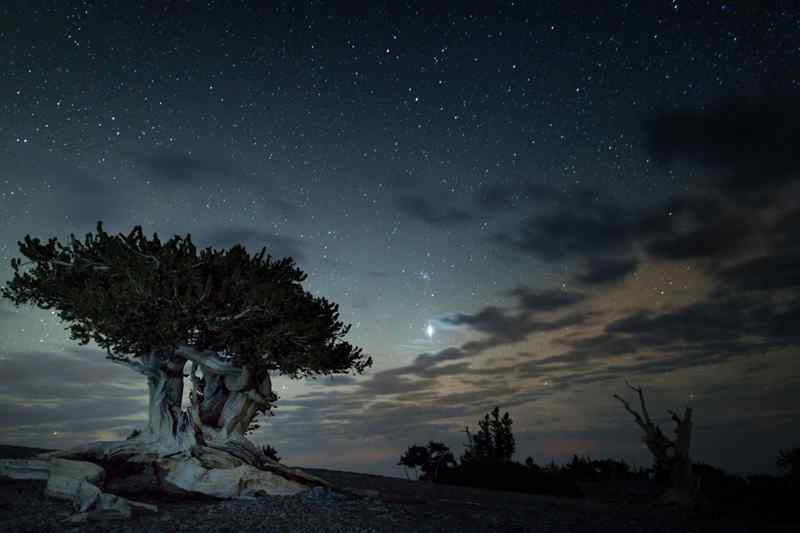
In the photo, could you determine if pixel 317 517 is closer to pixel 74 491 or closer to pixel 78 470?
pixel 74 491

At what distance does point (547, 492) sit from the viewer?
3266cm

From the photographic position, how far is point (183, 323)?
57.7 ft

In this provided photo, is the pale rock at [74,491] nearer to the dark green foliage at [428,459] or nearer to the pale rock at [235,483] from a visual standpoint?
the pale rock at [235,483]

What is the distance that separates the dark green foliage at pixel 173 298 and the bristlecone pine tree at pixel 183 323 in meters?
0.03

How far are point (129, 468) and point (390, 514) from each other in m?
9.75

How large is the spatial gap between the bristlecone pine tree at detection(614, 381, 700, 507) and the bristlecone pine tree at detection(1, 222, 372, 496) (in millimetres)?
18544

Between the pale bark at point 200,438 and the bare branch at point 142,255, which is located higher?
the bare branch at point 142,255

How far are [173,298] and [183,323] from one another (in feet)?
3.53

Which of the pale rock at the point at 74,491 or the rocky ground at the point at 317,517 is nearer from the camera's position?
the rocky ground at the point at 317,517

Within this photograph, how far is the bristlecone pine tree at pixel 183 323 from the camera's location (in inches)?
665

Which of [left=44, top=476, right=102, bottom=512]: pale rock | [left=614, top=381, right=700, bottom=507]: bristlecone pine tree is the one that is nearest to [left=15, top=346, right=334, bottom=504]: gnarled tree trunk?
[left=44, top=476, right=102, bottom=512]: pale rock

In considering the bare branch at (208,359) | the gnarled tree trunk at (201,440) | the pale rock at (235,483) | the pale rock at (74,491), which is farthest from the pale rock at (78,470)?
the bare branch at (208,359)

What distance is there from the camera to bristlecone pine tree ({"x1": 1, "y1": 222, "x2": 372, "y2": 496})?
1689cm

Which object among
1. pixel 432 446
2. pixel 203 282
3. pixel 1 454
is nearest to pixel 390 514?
pixel 203 282
